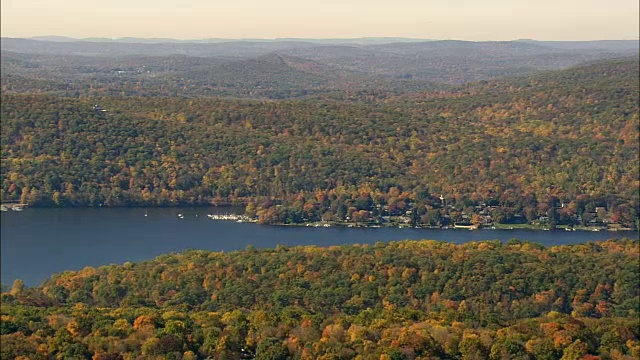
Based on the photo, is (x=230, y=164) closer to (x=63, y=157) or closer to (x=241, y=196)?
(x=241, y=196)

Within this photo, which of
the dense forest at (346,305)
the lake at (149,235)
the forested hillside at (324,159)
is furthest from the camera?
the forested hillside at (324,159)

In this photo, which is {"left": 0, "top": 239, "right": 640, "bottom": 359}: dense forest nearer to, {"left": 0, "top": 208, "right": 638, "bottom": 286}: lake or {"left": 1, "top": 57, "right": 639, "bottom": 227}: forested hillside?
{"left": 0, "top": 208, "right": 638, "bottom": 286}: lake

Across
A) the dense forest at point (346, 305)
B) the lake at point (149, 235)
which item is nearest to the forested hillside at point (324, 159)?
the lake at point (149, 235)

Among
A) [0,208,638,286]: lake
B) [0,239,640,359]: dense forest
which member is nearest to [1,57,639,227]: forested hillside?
[0,208,638,286]: lake

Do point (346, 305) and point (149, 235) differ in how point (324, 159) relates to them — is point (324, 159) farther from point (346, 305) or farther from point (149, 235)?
point (346, 305)

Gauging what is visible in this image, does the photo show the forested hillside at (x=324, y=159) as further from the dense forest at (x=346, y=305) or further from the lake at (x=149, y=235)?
the dense forest at (x=346, y=305)

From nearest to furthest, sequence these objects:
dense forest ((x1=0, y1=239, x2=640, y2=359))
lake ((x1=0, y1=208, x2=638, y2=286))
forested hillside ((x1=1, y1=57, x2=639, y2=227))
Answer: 1. dense forest ((x1=0, y1=239, x2=640, y2=359))
2. lake ((x1=0, y1=208, x2=638, y2=286))
3. forested hillside ((x1=1, y1=57, x2=639, y2=227))

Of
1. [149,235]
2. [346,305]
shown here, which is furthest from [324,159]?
[346,305]
